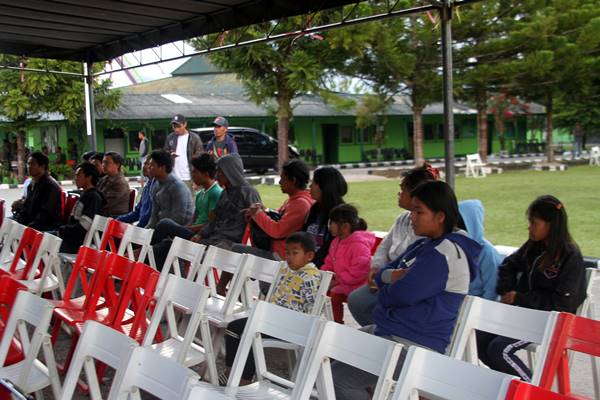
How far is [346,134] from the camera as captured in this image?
3466cm

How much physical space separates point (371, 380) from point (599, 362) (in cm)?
116

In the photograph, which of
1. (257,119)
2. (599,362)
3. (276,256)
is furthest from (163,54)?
(257,119)

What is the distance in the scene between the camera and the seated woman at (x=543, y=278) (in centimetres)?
339

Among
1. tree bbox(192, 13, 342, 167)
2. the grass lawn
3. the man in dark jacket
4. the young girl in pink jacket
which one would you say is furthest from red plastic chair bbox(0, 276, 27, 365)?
tree bbox(192, 13, 342, 167)

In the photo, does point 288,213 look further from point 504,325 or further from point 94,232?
point 504,325

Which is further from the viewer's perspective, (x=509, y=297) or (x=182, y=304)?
(x=509, y=297)

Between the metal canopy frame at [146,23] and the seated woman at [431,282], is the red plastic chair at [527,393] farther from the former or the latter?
the metal canopy frame at [146,23]

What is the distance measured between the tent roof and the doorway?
2481cm

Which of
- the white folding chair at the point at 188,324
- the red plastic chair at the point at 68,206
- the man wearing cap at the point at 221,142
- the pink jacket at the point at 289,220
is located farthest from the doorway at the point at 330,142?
the white folding chair at the point at 188,324

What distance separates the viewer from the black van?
26969 millimetres

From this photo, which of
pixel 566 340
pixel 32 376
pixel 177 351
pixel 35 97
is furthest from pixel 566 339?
pixel 35 97

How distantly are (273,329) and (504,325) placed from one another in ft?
3.08

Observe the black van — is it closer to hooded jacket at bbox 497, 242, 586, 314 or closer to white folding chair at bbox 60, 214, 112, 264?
white folding chair at bbox 60, 214, 112, 264

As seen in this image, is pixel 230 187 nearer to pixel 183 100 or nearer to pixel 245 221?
pixel 245 221
